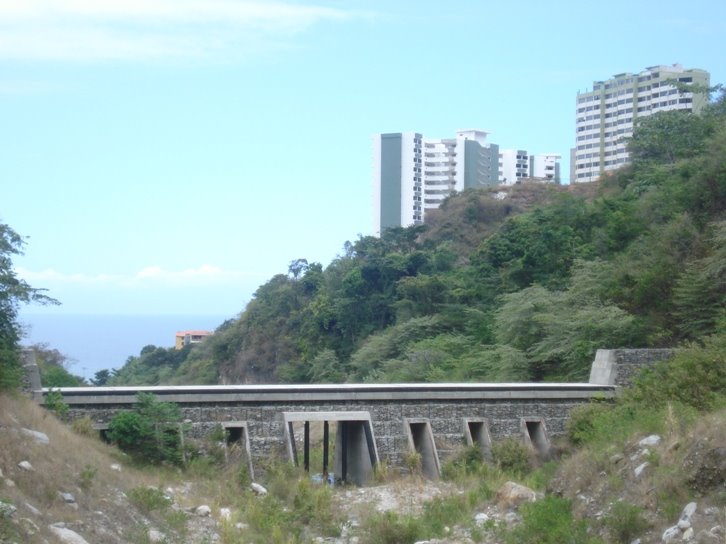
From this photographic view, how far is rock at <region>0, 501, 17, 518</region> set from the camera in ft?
41.6

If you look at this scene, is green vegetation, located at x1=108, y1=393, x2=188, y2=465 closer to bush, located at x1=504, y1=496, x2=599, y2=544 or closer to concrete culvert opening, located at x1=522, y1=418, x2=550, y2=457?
bush, located at x1=504, y1=496, x2=599, y2=544

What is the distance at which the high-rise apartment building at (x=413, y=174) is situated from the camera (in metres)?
102

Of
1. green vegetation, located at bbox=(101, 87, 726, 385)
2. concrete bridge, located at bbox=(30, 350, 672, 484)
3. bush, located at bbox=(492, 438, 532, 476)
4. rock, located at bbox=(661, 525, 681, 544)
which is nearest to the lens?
rock, located at bbox=(661, 525, 681, 544)

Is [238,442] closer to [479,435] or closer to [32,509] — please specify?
[479,435]

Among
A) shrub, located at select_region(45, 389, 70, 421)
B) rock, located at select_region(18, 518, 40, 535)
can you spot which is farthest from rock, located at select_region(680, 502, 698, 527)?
shrub, located at select_region(45, 389, 70, 421)

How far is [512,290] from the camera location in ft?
137

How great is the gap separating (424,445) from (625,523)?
7.76 m

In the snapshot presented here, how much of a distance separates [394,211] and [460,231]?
37.5 meters

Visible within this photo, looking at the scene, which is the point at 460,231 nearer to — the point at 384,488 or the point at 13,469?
the point at 384,488

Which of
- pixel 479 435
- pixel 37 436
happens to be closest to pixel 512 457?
pixel 479 435

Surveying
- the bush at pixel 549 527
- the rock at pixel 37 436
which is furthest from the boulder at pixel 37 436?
the bush at pixel 549 527

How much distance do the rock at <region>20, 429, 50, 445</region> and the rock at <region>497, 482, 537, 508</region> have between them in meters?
7.35

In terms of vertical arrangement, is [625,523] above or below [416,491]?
above

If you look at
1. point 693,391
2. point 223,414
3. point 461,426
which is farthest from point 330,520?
point 693,391
